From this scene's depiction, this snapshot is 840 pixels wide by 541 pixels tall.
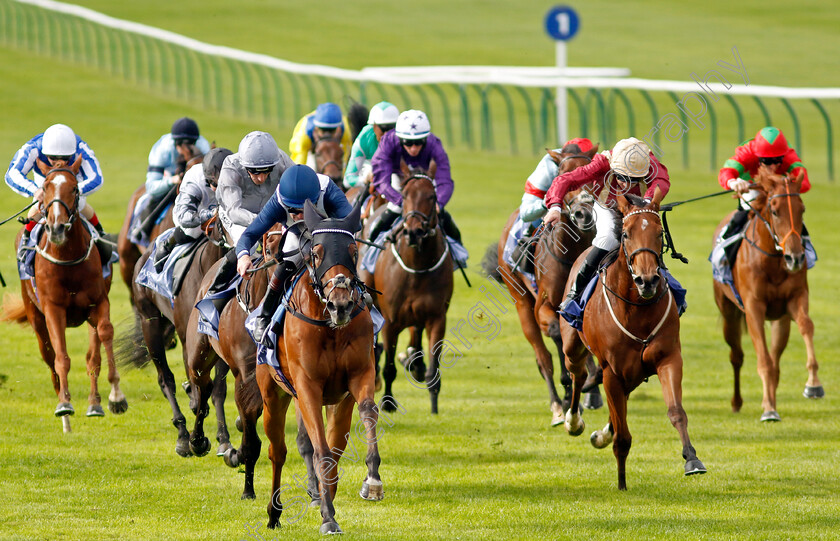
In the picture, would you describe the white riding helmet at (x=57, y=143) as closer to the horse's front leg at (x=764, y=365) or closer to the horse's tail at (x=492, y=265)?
the horse's tail at (x=492, y=265)

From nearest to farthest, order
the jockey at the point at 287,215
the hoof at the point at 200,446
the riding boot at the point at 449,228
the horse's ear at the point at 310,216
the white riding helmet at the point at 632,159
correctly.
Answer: the horse's ear at the point at 310,216
the jockey at the point at 287,215
the white riding helmet at the point at 632,159
the hoof at the point at 200,446
the riding boot at the point at 449,228

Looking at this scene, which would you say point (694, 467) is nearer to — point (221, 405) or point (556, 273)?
point (556, 273)

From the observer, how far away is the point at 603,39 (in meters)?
40.6

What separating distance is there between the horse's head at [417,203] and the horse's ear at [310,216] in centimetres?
294

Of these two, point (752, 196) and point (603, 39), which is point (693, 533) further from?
point (603, 39)

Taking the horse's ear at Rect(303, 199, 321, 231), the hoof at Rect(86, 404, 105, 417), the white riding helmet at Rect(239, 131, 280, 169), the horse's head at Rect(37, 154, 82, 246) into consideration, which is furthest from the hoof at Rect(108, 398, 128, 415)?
the horse's ear at Rect(303, 199, 321, 231)

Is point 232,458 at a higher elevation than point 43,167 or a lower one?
lower

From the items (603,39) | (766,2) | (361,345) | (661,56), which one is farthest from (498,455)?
(766,2)

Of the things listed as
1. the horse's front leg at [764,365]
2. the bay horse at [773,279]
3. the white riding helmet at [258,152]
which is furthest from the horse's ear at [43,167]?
the horse's front leg at [764,365]

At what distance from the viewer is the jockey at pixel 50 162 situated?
9.66 metres

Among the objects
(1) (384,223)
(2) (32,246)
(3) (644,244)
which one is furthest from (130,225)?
(3) (644,244)

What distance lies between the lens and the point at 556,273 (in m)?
9.65

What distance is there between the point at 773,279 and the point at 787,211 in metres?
0.77

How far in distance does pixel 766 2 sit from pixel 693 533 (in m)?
40.2
